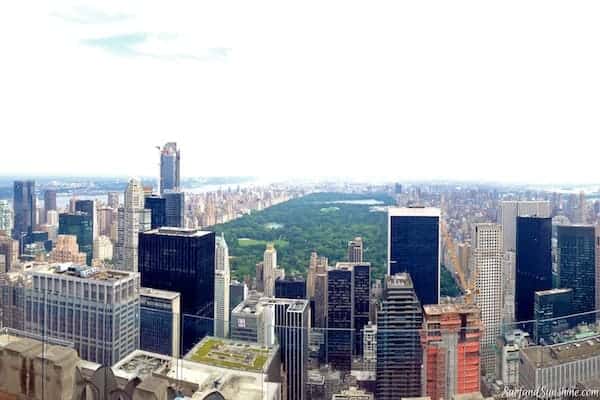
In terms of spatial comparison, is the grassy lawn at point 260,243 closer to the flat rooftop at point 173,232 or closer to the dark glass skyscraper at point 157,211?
the flat rooftop at point 173,232

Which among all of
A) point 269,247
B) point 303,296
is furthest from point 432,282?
point 269,247

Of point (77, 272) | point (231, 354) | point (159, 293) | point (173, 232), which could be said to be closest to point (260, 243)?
point (159, 293)

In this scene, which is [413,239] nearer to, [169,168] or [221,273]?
[221,273]

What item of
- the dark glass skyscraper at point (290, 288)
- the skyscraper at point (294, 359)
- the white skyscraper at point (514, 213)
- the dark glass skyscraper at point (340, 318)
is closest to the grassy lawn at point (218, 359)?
the skyscraper at point (294, 359)

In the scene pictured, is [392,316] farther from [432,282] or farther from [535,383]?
[535,383]

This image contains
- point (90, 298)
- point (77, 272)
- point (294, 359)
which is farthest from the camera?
point (77, 272)

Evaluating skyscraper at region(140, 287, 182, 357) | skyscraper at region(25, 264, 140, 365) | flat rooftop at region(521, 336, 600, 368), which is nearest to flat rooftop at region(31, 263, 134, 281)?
skyscraper at region(25, 264, 140, 365)

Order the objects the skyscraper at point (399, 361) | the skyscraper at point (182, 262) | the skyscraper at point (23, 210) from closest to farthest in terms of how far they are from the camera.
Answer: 1. the skyscraper at point (399, 361)
2. the skyscraper at point (23, 210)
3. the skyscraper at point (182, 262)

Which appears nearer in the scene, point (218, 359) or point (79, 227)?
point (218, 359)
